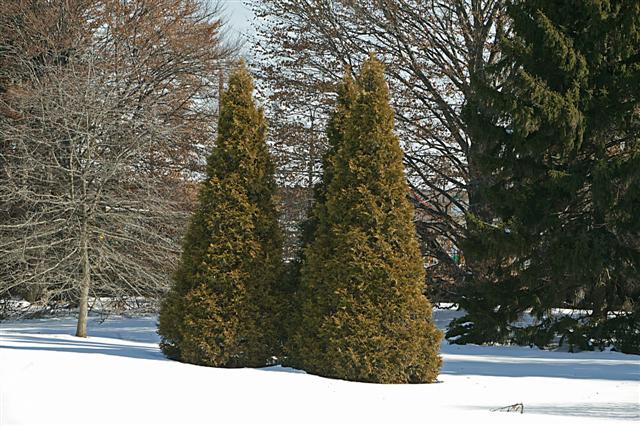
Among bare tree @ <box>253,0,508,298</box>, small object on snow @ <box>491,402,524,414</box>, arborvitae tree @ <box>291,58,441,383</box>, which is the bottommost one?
small object on snow @ <box>491,402,524,414</box>

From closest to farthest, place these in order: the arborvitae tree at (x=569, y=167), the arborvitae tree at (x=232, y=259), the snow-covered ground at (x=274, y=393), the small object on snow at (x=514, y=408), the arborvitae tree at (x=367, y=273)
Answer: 1. the snow-covered ground at (x=274, y=393)
2. the small object on snow at (x=514, y=408)
3. the arborvitae tree at (x=367, y=273)
4. the arborvitae tree at (x=232, y=259)
5. the arborvitae tree at (x=569, y=167)

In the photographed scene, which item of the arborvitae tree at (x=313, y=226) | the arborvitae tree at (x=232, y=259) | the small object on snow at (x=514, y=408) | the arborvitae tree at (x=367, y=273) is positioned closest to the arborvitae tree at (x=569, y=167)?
the arborvitae tree at (x=313, y=226)

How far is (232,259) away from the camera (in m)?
11.3

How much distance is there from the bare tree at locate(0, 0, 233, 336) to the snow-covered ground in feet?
11.7

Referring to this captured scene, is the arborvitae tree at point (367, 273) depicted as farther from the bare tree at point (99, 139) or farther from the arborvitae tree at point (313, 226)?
the bare tree at point (99, 139)

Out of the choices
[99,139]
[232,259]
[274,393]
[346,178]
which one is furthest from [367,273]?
[99,139]

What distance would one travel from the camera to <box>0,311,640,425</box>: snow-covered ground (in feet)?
23.4

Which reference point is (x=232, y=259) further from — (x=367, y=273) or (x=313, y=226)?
(x=367, y=273)

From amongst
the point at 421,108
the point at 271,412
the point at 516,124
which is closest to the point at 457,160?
the point at 421,108

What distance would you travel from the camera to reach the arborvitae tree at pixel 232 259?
11.1 m

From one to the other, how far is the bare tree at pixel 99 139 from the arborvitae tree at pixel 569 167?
6837mm

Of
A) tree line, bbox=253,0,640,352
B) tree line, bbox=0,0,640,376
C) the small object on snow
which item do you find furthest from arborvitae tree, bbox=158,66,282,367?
the small object on snow

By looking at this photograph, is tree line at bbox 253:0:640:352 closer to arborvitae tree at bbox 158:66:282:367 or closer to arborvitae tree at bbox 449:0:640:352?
arborvitae tree at bbox 449:0:640:352

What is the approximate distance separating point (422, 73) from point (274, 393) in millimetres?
11706
